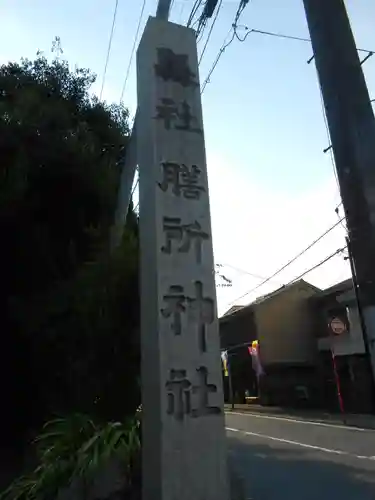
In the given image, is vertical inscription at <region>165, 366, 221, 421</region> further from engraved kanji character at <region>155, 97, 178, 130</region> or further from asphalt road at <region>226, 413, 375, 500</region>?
asphalt road at <region>226, 413, 375, 500</region>

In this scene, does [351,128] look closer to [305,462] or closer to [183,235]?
[183,235]

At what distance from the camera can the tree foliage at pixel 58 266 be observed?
6953 mm

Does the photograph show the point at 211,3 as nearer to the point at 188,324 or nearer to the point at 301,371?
the point at 188,324

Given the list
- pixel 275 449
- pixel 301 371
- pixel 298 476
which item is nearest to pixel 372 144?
pixel 298 476

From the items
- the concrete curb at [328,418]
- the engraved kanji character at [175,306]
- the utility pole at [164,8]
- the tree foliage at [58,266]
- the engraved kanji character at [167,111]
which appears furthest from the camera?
the concrete curb at [328,418]

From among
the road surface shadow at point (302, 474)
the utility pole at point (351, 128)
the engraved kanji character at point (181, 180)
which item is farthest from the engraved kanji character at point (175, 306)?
the road surface shadow at point (302, 474)

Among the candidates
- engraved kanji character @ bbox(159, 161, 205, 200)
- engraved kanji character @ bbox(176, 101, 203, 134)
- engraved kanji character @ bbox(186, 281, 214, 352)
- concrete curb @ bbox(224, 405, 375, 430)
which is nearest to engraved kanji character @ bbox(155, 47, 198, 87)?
engraved kanji character @ bbox(176, 101, 203, 134)

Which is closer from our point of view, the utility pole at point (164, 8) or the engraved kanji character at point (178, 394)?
the engraved kanji character at point (178, 394)

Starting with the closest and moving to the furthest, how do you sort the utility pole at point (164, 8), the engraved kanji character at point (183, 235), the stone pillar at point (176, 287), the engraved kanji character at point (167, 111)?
the stone pillar at point (176, 287) < the engraved kanji character at point (183, 235) < the engraved kanji character at point (167, 111) < the utility pole at point (164, 8)

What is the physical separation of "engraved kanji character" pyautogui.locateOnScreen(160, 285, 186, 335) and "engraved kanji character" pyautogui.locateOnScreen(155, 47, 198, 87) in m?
2.10

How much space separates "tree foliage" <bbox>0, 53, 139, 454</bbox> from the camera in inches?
274

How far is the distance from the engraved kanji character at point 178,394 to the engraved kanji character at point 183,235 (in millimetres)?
1012

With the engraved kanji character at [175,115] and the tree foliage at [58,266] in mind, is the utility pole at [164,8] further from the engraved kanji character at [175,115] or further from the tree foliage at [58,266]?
the tree foliage at [58,266]

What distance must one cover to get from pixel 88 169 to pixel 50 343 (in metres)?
3.12
